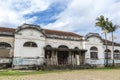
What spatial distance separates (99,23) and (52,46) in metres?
12.4

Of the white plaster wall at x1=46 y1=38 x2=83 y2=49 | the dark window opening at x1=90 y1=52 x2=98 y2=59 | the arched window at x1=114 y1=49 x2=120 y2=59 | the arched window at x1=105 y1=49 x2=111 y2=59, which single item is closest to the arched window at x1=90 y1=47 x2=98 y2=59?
the dark window opening at x1=90 y1=52 x2=98 y2=59

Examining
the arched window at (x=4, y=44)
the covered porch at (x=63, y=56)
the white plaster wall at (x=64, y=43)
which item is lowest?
the covered porch at (x=63, y=56)

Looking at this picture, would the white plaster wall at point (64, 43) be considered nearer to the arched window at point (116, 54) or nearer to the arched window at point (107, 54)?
the arched window at point (107, 54)

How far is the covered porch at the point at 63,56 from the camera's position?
33969mm

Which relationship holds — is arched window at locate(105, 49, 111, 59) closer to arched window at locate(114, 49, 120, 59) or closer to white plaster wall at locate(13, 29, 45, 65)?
arched window at locate(114, 49, 120, 59)

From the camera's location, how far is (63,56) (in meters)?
36.8

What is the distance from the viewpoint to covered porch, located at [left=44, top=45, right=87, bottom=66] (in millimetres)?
33969

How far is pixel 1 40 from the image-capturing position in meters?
30.5

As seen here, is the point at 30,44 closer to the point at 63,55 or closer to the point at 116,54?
the point at 63,55

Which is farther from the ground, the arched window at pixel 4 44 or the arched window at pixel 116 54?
the arched window at pixel 4 44

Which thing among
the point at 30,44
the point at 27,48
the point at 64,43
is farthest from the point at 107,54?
the point at 27,48

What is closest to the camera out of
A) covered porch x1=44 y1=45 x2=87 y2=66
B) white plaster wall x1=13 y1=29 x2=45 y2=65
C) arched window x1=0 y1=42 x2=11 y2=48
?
arched window x1=0 y1=42 x2=11 y2=48

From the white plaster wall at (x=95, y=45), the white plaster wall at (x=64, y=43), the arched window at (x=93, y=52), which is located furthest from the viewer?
the arched window at (x=93, y=52)

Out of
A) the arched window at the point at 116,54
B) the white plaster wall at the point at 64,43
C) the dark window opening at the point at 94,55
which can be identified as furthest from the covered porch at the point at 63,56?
the arched window at the point at 116,54
